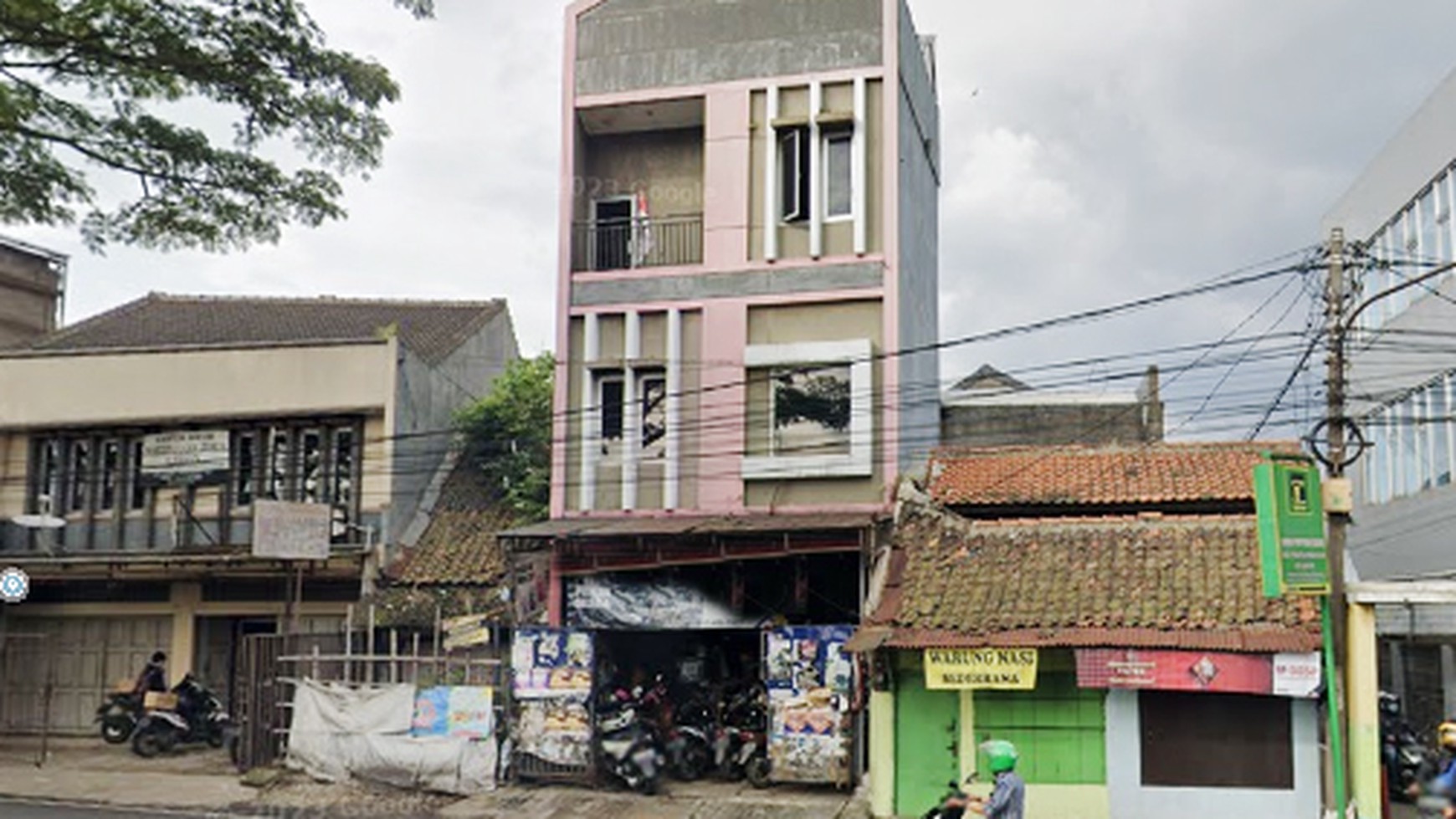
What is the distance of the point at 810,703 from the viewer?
18.9m

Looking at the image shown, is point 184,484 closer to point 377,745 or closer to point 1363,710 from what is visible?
point 377,745

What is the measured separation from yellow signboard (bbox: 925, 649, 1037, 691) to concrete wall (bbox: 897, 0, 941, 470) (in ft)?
17.6

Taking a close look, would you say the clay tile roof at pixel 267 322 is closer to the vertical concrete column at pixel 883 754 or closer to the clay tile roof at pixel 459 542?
the clay tile roof at pixel 459 542

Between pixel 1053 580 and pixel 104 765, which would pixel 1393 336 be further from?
pixel 104 765


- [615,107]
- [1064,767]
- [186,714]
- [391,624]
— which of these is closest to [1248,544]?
[1064,767]

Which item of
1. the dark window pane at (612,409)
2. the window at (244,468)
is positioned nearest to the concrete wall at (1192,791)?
the dark window pane at (612,409)

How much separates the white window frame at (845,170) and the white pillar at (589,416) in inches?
158

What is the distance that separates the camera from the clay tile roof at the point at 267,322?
27969 millimetres

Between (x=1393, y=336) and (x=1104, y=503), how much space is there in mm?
11323

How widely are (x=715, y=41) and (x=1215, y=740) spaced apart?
1283cm

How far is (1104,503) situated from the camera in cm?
2002

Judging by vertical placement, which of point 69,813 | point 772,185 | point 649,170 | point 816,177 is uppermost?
point 649,170

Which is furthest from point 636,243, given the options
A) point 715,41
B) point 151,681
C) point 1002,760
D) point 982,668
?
point 1002,760

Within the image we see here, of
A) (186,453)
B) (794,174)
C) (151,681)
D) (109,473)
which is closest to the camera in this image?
(794,174)
